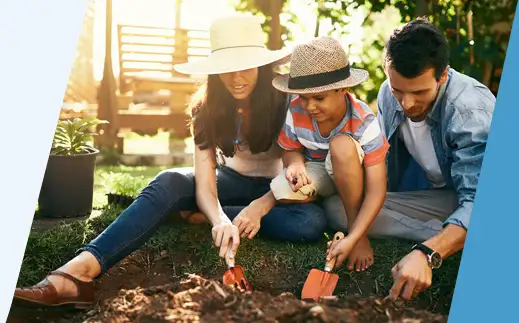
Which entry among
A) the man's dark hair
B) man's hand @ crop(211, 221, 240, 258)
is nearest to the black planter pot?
man's hand @ crop(211, 221, 240, 258)

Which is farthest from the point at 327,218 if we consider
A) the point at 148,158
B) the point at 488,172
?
the point at 148,158

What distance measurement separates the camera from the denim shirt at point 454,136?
222 centimetres

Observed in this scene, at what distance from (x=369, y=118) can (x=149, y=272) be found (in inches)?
34.7

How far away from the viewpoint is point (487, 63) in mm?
3148

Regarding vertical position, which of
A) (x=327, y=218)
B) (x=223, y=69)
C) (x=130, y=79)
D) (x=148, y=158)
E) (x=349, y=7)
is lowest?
(x=148, y=158)

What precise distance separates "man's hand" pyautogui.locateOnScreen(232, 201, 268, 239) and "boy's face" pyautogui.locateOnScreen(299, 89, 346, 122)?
39cm

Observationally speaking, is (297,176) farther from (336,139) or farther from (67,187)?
(67,187)

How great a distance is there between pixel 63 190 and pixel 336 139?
3.80ft

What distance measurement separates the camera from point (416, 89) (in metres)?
2.27

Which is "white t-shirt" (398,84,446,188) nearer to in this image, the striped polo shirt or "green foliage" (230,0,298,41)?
the striped polo shirt

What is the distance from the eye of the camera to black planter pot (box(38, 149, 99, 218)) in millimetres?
2826

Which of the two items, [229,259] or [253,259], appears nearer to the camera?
[229,259]

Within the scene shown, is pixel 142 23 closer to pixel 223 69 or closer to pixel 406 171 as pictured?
pixel 223 69

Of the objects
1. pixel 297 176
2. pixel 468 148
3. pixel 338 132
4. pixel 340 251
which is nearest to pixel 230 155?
pixel 297 176
